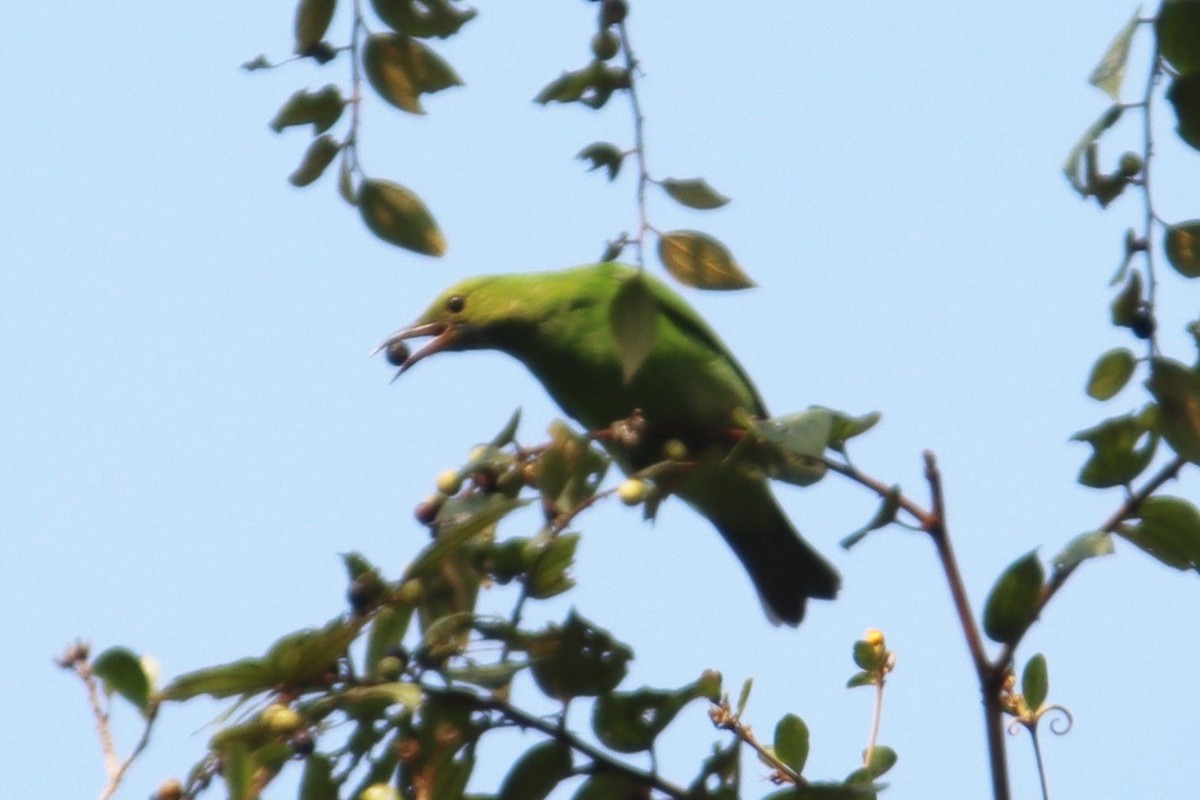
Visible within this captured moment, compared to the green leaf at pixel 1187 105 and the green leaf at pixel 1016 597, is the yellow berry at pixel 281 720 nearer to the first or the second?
the green leaf at pixel 1016 597

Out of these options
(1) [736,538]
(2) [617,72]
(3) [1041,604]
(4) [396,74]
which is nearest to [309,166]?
(4) [396,74]

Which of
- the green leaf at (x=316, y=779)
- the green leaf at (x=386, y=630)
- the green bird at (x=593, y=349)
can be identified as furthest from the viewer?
the green bird at (x=593, y=349)

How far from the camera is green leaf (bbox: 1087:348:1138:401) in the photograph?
2.36 meters

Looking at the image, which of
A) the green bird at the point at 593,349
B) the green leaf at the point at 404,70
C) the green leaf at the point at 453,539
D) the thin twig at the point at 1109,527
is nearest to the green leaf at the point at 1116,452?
the thin twig at the point at 1109,527

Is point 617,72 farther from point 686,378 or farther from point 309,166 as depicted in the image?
point 686,378

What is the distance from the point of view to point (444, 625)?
80.8 inches

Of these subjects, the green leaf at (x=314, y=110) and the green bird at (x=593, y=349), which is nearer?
the green leaf at (x=314, y=110)

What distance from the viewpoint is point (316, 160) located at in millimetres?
A: 2551

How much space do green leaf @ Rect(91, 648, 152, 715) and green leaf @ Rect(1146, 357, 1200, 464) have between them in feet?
4.66

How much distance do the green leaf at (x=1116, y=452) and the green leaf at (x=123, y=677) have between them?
1329 millimetres

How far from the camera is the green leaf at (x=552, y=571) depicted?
Answer: 86.5 inches

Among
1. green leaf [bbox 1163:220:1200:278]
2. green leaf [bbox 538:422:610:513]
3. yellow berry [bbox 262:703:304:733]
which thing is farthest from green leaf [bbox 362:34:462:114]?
green leaf [bbox 1163:220:1200:278]

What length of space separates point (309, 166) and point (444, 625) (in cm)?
88

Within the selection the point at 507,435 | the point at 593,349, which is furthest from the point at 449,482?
the point at 593,349
